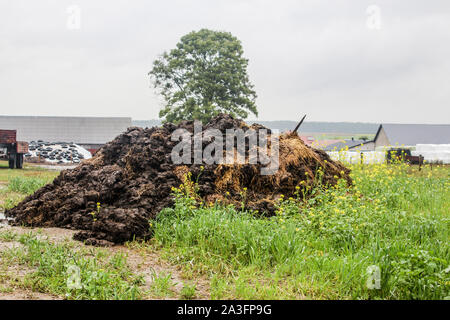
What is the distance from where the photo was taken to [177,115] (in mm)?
31094

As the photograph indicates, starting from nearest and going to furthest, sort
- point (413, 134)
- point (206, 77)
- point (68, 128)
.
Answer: point (206, 77) → point (68, 128) → point (413, 134)

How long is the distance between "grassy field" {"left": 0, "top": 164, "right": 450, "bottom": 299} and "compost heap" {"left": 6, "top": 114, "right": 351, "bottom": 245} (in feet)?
1.12

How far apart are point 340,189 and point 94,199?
14.6 feet

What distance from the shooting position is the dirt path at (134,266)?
4.09 m

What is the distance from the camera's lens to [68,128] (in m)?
42.6

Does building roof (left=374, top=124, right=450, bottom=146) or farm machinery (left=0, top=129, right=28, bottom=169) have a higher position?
building roof (left=374, top=124, right=450, bottom=146)

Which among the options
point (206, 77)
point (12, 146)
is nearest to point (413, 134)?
point (206, 77)

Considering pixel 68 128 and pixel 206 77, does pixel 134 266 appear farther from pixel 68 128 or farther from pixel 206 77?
pixel 68 128

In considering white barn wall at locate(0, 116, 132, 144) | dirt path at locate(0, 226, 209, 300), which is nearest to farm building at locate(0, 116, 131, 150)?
white barn wall at locate(0, 116, 132, 144)

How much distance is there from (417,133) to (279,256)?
49.3 metres

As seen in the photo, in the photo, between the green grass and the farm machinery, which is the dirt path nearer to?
the green grass

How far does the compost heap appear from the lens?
21.3 ft

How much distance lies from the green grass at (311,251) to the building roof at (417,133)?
44433 mm

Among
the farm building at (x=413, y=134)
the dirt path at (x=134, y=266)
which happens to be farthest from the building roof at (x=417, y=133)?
the dirt path at (x=134, y=266)
